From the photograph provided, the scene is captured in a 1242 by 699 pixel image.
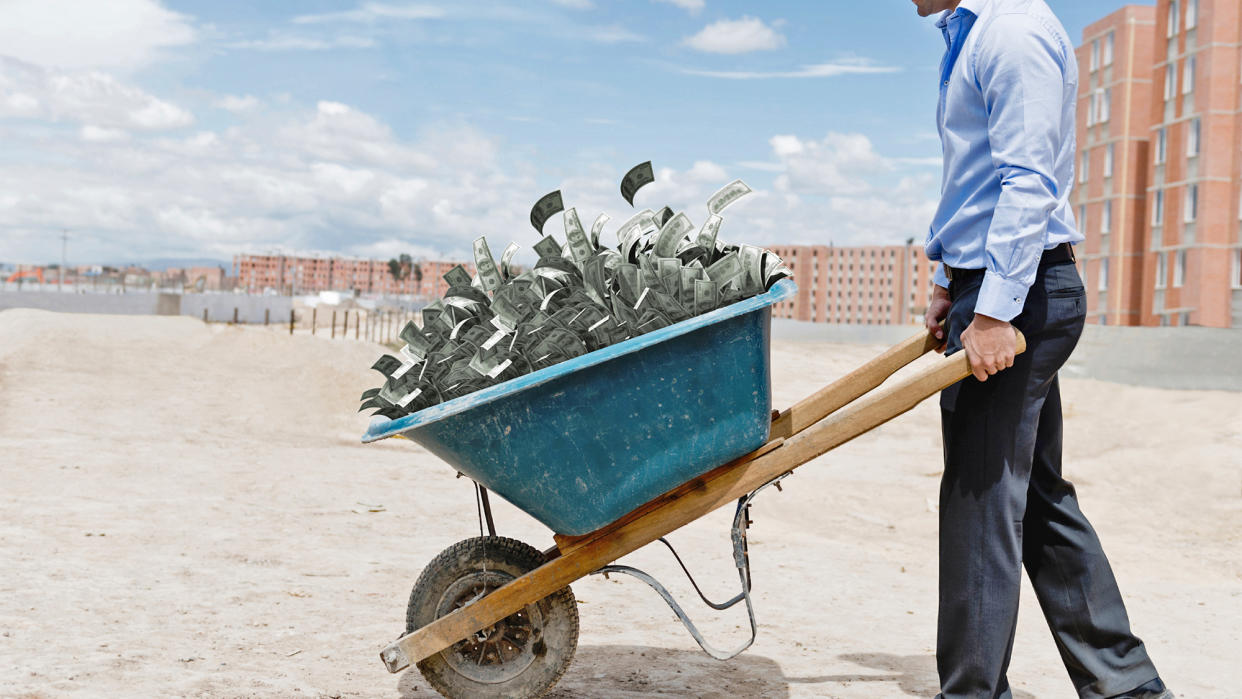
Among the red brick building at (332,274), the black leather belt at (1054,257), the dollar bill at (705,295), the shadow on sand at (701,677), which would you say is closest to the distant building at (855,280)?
the red brick building at (332,274)

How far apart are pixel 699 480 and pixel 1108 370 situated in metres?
18.8

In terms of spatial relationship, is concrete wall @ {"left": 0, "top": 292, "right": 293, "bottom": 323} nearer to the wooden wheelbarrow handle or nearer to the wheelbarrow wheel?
the wheelbarrow wheel

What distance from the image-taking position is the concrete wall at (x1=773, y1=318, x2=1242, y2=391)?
16.4 m

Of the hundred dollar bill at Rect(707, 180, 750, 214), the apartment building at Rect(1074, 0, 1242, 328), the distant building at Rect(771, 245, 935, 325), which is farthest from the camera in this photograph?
the distant building at Rect(771, 245, 935, 325)

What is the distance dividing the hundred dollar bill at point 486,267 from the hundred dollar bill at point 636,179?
1.28ft

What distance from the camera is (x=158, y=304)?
55062 millimetres

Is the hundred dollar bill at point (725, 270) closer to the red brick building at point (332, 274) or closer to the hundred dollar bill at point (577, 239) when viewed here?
the hundred dollar bill at point (577, 239)

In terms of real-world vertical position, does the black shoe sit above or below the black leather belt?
below

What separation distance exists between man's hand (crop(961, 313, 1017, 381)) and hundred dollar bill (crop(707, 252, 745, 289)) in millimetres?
549

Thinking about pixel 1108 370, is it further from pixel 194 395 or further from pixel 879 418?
pixel 879 418

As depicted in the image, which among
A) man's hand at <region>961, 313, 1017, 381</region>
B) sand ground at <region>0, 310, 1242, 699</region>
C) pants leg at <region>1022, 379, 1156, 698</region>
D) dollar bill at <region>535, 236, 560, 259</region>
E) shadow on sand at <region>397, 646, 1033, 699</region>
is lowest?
sand ground at <region>0, 310, 1242, 699</region>

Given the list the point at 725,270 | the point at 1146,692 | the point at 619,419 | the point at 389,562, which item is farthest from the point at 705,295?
the point at 389,562

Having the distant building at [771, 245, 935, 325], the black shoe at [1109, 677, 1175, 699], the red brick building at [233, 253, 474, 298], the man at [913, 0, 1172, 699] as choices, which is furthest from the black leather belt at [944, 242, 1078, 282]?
the red brick building at [233, 253, 474, 298]

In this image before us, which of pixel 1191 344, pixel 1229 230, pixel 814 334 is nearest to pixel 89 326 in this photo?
pixel 1191 344
